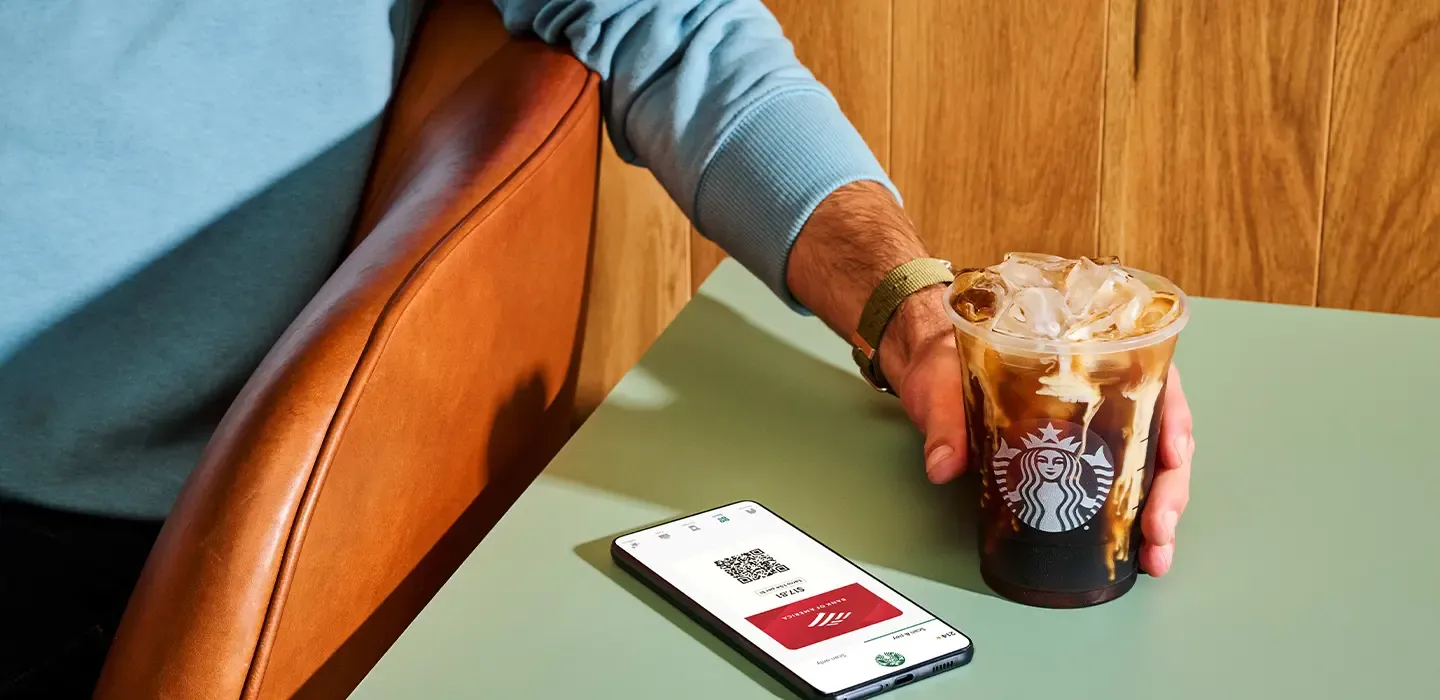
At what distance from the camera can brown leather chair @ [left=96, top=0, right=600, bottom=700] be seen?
0.60m

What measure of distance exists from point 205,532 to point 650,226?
90 centimetres

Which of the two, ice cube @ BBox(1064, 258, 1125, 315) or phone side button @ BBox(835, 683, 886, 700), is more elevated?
ice cube @ BBox(1064, 258, 1125, 315)

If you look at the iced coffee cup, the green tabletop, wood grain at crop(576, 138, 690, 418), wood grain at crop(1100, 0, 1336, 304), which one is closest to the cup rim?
the iced coffee cup

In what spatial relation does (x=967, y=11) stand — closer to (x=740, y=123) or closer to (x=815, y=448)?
(x=740, y=123)

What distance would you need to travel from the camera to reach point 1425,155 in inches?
47.1

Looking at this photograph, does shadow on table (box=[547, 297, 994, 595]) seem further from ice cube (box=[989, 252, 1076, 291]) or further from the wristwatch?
ice cube (box=[989, 252, 1076, 291])

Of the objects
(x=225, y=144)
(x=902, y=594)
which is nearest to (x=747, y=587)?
(x=902, y=594)

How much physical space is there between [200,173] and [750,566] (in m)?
0.57

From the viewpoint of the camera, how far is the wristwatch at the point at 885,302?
79 cm

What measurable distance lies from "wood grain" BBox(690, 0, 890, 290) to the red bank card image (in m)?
0.85

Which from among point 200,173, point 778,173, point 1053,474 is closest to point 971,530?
point 1053,474

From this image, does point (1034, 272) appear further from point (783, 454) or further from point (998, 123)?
point (998, 123)

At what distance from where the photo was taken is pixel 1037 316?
1.82ft

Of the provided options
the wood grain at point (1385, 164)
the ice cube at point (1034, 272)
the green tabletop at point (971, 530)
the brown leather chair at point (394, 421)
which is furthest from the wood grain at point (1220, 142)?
the ice cube at point (1034, 272)
